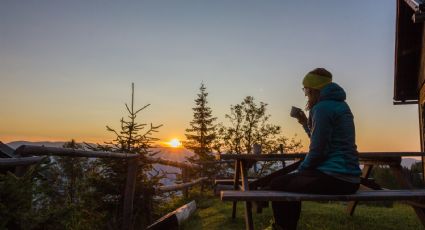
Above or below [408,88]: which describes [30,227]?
below

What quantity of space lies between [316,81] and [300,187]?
116 centimetres

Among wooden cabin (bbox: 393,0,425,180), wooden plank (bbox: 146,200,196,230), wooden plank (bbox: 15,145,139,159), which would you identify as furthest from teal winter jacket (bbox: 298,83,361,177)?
wooden cabin (bbox: 393,0,425,180)

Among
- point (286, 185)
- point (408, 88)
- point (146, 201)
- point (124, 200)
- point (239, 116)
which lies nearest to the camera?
point (286, 185)

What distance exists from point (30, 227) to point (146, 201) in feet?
13.5

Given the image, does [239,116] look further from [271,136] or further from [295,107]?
[295,107]

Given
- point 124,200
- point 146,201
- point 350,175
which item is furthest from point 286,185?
point 146,201

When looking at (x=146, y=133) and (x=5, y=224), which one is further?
(x=146, y=133)

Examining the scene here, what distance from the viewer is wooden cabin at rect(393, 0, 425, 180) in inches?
443

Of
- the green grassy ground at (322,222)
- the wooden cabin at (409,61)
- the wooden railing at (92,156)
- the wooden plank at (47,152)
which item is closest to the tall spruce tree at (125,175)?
the wooden railing at (92,156)

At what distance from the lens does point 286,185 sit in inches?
161

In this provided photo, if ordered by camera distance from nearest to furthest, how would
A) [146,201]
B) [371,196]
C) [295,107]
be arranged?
[371,196] → [295,107] → [146,201]

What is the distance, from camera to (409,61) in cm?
1261

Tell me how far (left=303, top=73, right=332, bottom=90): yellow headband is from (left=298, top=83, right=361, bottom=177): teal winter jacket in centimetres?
18

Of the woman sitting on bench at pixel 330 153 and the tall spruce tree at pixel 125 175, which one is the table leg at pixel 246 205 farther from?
the tall spruce tree at pixel 125 175
